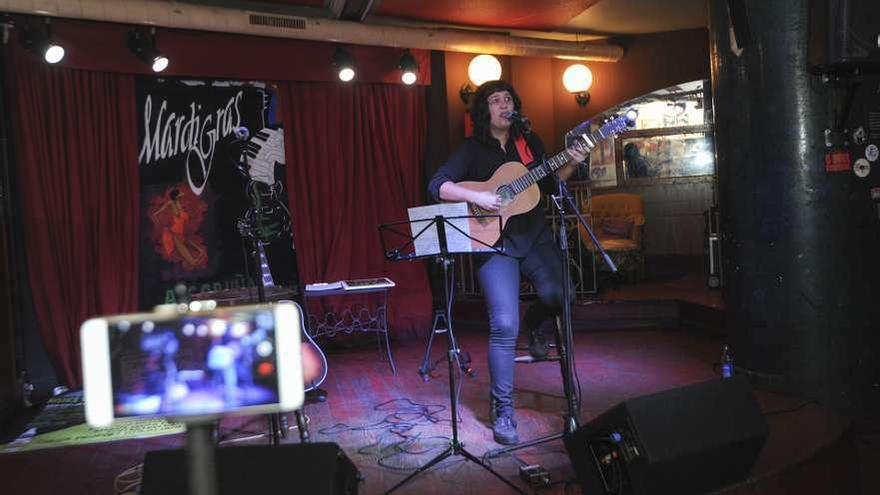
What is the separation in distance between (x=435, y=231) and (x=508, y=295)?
57cm

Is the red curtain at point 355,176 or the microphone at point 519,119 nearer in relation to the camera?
the microphone at point 519,119

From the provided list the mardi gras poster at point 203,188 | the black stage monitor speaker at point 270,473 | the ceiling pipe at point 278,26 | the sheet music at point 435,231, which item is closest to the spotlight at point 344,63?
the ceiling pipe at point 278,26

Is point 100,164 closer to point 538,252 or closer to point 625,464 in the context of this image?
point 538,252

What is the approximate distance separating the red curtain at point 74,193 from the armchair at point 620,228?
4.50m

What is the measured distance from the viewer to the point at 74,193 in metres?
5.31

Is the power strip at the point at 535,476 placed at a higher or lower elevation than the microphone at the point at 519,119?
lower

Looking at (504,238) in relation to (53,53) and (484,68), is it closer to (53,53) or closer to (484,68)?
(53,53)

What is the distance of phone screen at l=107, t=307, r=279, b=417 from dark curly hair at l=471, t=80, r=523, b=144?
248 centimetres

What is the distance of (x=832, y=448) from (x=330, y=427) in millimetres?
2565

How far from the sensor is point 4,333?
4.68m

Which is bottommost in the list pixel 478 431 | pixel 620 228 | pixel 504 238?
pixel 478 431

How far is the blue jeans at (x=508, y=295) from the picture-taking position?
339 centimetres

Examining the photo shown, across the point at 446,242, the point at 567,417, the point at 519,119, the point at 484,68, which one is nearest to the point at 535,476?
the point at 567,417

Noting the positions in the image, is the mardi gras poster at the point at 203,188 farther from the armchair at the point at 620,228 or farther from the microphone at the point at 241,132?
the armchair at the point at 620,228
